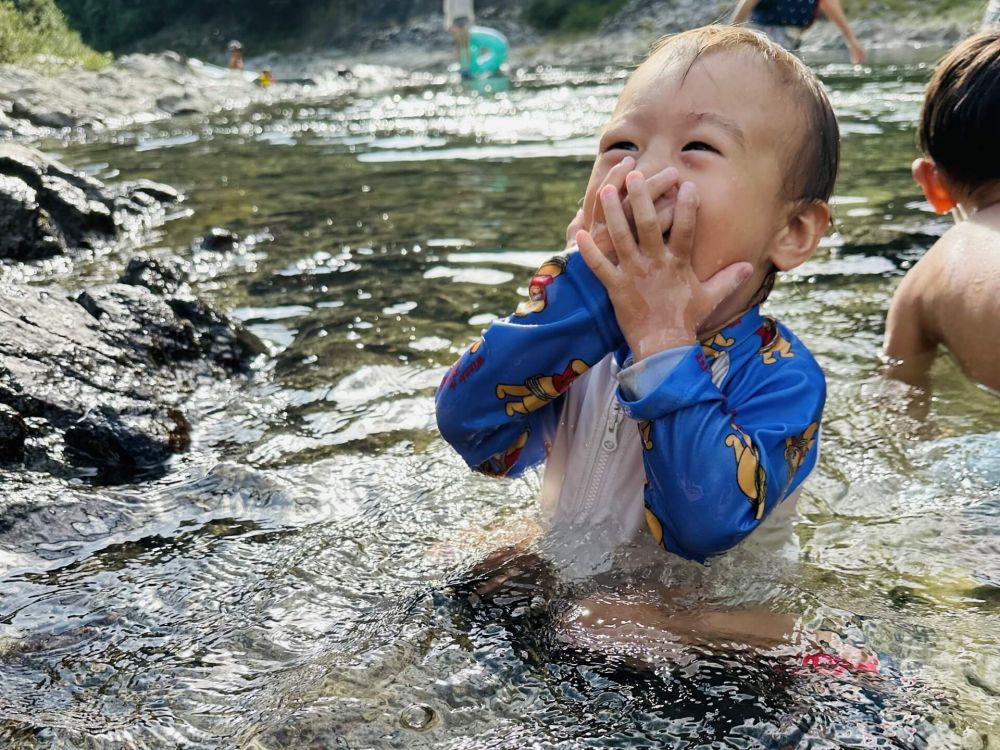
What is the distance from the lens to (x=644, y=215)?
181 centimetres

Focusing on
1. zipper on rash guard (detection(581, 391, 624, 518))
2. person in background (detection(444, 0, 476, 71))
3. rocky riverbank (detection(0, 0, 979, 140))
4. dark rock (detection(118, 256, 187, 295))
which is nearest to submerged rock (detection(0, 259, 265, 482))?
dark rock (detection(118, 256, 187, 295))

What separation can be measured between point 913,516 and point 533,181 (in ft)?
19.2

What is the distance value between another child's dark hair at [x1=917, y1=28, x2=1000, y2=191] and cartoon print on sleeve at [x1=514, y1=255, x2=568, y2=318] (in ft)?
6.88

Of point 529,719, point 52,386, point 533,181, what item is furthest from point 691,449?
point 533,181

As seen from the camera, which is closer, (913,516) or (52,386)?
(913,516)

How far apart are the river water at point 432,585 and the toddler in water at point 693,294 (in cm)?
30

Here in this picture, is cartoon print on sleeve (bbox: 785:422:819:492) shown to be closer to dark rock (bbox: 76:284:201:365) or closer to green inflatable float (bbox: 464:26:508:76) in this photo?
dark rock (bbox: 76:284:201:365)

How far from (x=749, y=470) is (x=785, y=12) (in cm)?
682

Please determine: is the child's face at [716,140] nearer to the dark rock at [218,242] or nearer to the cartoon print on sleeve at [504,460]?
the cartoon print on sleeve at [504,460]

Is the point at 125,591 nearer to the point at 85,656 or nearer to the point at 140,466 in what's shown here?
the point at 85,656

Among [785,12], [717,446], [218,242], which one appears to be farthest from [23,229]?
[785,12]

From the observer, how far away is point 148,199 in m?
7.62

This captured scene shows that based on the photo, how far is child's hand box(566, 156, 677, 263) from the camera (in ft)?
6.02

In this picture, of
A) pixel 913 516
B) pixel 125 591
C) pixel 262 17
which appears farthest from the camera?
pixel 262 17
